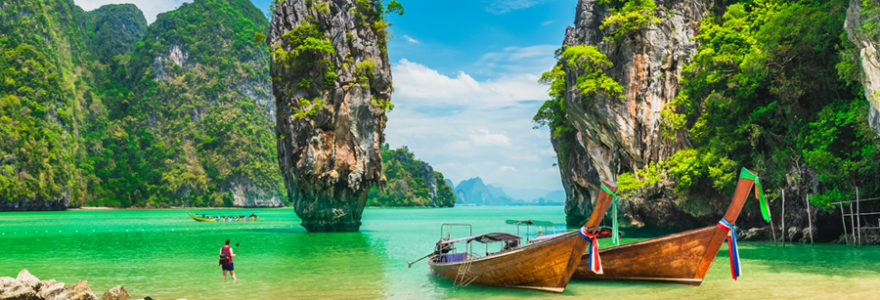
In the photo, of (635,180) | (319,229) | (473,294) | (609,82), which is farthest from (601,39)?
(473,294)

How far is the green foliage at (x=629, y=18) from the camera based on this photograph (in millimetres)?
30094

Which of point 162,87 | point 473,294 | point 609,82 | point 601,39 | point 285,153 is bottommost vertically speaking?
point 473,294

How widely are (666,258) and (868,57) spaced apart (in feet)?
27.3

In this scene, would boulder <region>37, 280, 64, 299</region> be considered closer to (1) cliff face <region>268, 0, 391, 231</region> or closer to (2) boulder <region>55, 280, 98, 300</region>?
(2) boulder <region>55, 280, 98, 300</region>

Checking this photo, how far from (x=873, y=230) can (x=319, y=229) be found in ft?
95.3

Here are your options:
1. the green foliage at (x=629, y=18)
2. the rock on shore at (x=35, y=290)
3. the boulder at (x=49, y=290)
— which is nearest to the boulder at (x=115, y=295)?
the rock on shore at (x=35, y=290)

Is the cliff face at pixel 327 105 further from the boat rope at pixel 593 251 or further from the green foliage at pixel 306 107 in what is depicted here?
the boat rope at pixel 593 251

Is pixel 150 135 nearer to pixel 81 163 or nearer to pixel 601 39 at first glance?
pixel 81 163

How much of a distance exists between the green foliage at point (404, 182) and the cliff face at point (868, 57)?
124167 millimetres

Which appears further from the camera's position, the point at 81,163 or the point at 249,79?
the point at 249,79

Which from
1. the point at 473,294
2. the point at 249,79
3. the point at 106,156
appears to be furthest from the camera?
the point at 249,79

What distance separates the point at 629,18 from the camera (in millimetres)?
30625

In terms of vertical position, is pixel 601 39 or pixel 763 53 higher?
pixel 601 39

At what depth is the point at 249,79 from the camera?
4779 inches
